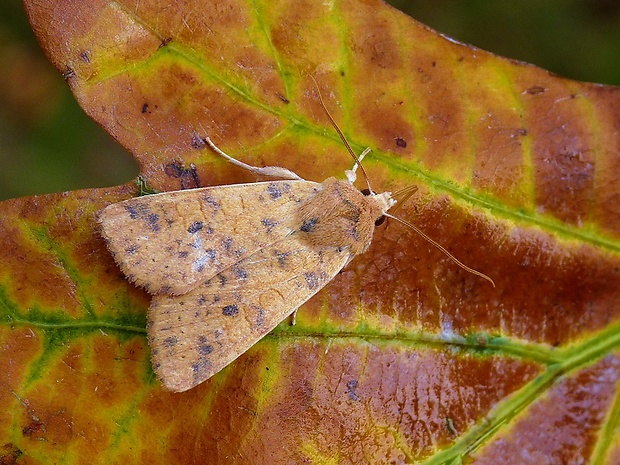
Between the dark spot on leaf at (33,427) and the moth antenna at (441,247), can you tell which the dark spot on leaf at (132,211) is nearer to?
the dark spot on leaf at (33,427)

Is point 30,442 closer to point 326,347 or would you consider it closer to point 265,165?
point 326,347

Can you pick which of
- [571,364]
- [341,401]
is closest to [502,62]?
[571,364]

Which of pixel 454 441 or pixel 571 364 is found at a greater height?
pixel 571 364

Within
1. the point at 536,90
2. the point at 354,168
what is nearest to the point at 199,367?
the point at 354,168

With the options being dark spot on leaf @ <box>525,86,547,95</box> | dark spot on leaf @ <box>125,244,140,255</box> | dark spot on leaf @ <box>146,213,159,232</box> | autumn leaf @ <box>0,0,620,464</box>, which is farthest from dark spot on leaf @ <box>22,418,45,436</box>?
dark spot on leaf @ <box>525,86,547,95</box>

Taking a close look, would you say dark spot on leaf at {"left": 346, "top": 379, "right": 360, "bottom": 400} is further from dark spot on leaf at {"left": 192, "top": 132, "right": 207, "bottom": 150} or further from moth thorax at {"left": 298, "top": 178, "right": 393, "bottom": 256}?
dark spot on leaf at {"left": 192, "top": 132, "right": 207, "bottom": 150}

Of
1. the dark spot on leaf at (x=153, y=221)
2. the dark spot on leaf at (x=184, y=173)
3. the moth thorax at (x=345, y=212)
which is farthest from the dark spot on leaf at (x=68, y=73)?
the moth thorax at (x=345, y=212)
